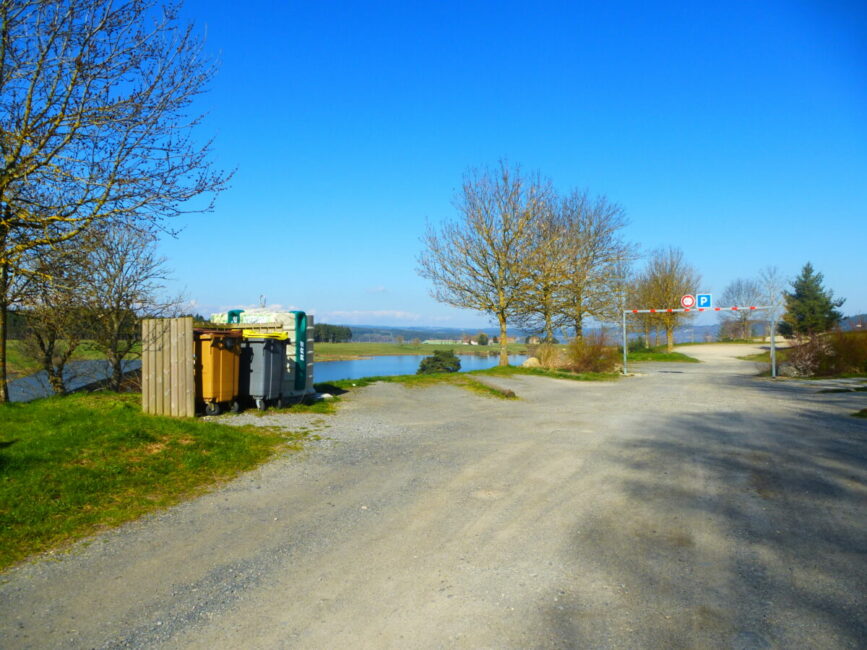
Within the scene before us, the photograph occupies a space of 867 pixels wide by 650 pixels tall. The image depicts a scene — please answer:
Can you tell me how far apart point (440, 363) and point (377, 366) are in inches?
224

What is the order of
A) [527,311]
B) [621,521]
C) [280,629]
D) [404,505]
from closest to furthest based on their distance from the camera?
[280,629] < [621,521] < [404,505] < [527,311]

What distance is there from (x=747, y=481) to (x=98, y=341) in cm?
2050

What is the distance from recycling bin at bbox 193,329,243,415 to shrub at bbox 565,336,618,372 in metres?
18.8

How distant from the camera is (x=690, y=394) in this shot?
18.2m

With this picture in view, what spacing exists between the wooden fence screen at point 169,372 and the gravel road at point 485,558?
8.68ft

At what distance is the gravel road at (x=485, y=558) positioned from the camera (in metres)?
3.54

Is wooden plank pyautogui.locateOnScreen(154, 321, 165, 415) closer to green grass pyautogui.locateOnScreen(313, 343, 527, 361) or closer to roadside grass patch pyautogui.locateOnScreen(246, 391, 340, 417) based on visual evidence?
roadside grass patch pyautogui.locateOnScreen(246, 391, 340, 417)

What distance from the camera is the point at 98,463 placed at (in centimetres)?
670

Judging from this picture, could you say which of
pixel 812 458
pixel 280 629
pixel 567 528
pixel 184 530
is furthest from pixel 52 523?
pixel 812 458

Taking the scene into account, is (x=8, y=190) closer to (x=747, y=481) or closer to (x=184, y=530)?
(x=184, y=530)

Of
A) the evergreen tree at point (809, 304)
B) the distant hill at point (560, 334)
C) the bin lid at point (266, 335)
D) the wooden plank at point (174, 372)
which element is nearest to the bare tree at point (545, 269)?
the distant hill at point (560, 334)

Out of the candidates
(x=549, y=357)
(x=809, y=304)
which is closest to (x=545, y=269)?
(x=549, y=357)

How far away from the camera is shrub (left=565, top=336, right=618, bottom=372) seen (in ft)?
87.7

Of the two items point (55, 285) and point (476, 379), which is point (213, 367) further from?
point (476, 379)
